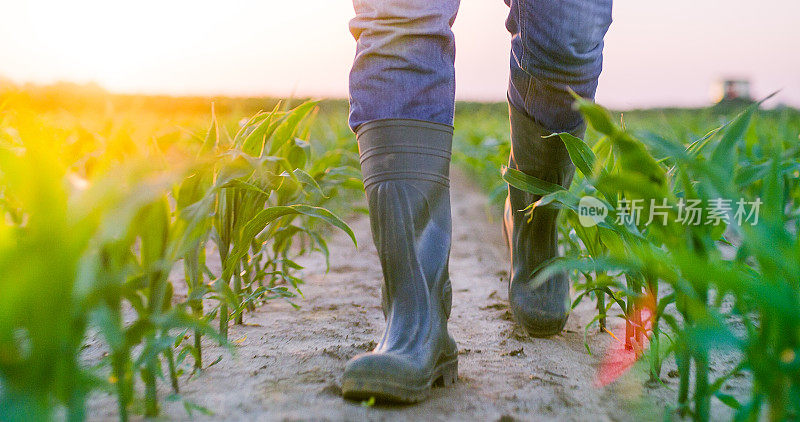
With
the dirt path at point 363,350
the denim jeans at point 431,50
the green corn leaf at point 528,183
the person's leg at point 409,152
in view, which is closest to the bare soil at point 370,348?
the dirt path at point 363,350

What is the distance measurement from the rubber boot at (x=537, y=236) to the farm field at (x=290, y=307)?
53 mm

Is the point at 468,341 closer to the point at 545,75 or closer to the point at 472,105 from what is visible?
the point at 545,75

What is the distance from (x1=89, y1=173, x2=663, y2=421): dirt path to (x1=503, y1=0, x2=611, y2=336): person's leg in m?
0.10

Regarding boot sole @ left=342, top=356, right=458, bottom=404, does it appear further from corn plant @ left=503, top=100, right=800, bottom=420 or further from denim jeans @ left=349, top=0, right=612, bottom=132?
denim jeans @ left=349, top=0, right=612, bottom=132

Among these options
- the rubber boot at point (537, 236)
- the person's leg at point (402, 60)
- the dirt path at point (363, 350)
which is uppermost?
the person's leg at point (402, 60)

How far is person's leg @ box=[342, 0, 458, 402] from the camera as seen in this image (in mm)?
1073

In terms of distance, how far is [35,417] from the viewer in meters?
0.63

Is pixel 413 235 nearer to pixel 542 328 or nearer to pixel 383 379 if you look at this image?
pixel 383 379

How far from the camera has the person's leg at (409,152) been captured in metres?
1.07

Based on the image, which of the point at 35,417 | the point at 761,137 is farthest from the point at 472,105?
the point at 35,417

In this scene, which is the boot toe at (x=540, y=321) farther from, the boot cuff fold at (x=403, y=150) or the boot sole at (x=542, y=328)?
the boot cuff fold at (x=403, y=150)

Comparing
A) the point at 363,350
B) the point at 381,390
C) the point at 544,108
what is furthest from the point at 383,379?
the point at 544,108

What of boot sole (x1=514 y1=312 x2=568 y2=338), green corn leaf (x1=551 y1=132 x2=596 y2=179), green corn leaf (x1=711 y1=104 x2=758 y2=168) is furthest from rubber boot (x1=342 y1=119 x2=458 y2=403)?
green corn leaf (x1=711 y1=104 x2=758 y2=168)

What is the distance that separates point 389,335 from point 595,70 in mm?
690
